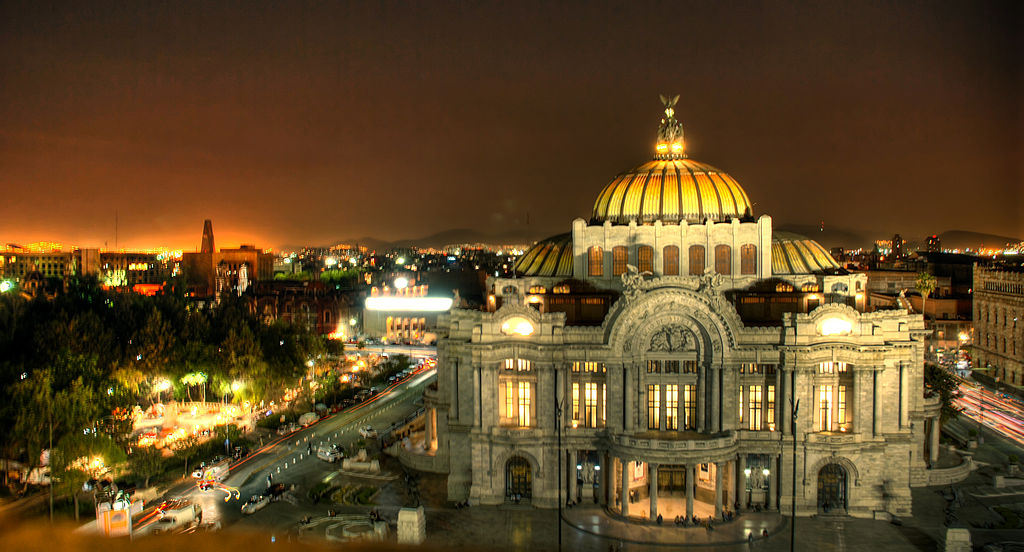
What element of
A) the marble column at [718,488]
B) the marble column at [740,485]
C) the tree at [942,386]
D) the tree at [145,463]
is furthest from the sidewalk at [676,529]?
the tree at [145,463]

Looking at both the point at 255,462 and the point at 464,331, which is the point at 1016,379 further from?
the point at 255,462

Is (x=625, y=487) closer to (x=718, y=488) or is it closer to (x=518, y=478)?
(x=718, y=488)

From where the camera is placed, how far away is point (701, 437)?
68812 millimetres

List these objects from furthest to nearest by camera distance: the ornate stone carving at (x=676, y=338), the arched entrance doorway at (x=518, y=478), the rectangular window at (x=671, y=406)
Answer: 1. the arched entrance doorway at (x=518, y=478)
2. the rectangular window at (x=671, y=406)
3. the ornate stone carving at (x=676, y=338)

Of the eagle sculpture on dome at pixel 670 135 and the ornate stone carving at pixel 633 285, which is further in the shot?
the eagle sculpture on dome at pixel 670 135

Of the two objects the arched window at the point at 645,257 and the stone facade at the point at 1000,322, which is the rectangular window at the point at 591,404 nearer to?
the arched window at the point at 645,257

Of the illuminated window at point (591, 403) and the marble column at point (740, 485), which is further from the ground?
the illuminated window at point (591, 403)

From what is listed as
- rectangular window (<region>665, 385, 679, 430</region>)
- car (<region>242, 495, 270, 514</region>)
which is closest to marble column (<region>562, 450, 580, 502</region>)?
rectangular window (<region>665, 385, 679, 430</region>)

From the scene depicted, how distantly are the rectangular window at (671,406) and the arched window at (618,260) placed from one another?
15.6m

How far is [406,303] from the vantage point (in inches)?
7785

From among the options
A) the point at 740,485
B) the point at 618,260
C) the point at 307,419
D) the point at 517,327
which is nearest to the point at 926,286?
the point at 618,260

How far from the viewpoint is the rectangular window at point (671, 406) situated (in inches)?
2805

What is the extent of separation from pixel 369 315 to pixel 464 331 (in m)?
124

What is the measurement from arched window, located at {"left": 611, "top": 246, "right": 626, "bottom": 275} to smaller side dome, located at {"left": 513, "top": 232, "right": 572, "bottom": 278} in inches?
194
